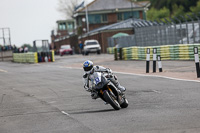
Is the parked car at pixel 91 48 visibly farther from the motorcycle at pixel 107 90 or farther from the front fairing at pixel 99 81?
the front fairing at pixel 99 81

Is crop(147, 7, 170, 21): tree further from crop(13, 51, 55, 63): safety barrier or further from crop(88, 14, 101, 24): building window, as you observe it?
crop(13, 51, 55, 63): safety barrier

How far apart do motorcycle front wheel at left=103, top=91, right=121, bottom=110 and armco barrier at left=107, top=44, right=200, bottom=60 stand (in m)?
16.1

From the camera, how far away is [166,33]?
35.3 metres

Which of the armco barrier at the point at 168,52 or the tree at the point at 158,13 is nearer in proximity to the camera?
the armco barrier at the point at 168,52

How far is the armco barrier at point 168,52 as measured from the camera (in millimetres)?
28055

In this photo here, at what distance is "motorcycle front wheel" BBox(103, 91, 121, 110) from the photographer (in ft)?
35.0

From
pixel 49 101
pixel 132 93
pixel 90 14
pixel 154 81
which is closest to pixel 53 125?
pixel 49 101

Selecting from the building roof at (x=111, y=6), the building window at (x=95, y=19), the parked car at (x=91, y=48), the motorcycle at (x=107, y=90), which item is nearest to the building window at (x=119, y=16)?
the building roof at (x=111, y=6)

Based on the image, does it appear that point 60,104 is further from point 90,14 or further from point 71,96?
point 90,14

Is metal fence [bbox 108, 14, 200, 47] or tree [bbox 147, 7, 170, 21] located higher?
tree [bbox 147, 7, 170, 21]

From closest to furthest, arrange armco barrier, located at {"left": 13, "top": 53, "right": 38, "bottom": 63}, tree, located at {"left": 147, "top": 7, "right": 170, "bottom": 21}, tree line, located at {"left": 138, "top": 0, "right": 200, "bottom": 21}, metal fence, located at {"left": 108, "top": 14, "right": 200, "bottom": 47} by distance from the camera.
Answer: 1. metal fence, located at {"left": 108, "top": 14, "right": 200, "bottom": 47}
2. armco barrier, located at {"left": 13, "top": 53, "right": 38, "bottom": 63}
3. tree line, located at {"left": 138, "top": 0, "right": 200, "bottom": 21}
4. tree, located at {"left": 147, "top": 7, "right": 170, "bottom": 21}

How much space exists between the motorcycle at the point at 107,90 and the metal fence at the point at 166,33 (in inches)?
783

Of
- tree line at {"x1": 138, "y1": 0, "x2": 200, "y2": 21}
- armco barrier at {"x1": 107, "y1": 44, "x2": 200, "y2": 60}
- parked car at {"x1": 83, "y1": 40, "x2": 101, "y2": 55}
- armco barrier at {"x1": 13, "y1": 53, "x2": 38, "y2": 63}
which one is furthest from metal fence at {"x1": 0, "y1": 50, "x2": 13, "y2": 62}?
tree line at {"x1": 138, "y1": 0, "x2": 200, "y2": 21}

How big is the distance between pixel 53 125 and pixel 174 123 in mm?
2329
